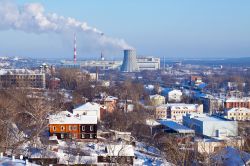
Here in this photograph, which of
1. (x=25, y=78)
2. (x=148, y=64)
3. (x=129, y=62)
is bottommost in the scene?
(x=148, y=64)

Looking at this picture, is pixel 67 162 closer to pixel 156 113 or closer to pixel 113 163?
pixel 113 163

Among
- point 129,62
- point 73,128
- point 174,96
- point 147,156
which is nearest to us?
point 147,156

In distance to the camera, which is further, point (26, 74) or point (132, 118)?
point (26, 74)

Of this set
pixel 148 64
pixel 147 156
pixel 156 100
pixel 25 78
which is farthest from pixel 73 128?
pixel 148 64

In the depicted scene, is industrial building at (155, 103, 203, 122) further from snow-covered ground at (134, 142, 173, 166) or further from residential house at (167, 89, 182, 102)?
snow-covered ground at (134, 142, 173, 166)

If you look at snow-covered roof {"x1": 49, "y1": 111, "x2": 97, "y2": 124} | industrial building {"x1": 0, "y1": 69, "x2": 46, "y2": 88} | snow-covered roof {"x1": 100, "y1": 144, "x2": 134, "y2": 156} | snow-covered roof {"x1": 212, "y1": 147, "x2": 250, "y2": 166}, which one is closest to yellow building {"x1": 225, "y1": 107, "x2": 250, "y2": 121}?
snow-covered roof {"x1": 49, "y1": 111, "x2": 97, "y2": 124}

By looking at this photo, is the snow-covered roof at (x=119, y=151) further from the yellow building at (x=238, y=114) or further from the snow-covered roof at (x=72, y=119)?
the yellow building at (x=238, y=114)

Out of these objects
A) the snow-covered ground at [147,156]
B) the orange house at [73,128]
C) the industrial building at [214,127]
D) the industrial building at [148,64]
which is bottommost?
the industrial building at [148,64]

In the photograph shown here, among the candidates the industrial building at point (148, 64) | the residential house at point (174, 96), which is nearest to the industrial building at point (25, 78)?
the residential house at point (174, 96)

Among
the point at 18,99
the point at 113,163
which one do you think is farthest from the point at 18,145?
the point at 18,99

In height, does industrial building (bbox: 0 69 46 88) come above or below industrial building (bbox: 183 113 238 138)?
above

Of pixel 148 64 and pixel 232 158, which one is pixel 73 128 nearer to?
pixel 232 158

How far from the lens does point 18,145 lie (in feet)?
30.9

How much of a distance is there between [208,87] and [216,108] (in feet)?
Answer: 43.6
